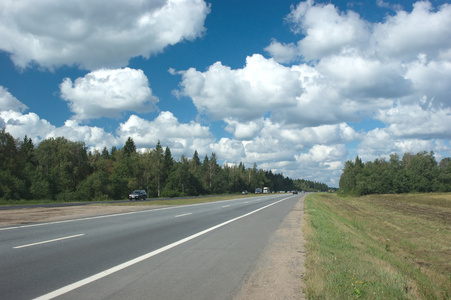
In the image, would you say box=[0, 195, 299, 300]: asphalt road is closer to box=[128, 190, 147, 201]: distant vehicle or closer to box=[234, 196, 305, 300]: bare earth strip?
box=[234, 196, 305, 300]: bare earth strip

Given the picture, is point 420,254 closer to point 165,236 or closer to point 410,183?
point 165,236

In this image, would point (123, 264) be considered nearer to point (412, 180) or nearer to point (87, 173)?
point (87, 173)

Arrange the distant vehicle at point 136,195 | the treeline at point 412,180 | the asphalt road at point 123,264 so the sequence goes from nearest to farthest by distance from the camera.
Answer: the asphalt road at point 123,264, the distant vehicle at point 136,195, the treeline at point 412,180

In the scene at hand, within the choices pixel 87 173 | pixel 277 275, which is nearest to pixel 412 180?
pixel 87 173

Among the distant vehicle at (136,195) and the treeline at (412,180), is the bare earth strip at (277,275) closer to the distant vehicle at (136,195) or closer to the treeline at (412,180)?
the distant vehicle at (136,195)

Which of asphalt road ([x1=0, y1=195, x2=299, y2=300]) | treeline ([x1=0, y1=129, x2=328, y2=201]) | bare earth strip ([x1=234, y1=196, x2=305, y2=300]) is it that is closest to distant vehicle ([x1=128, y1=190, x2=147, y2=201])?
treeline ([x1=0, y1=129, x2=328, y2=201])

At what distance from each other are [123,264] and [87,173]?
76.1 m

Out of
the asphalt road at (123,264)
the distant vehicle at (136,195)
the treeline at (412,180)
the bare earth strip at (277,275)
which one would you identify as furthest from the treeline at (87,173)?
the treeline at (412,180)

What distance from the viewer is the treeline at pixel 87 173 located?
172 ft

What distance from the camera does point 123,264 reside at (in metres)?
7.07

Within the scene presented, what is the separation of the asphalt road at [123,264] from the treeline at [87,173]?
4257cm

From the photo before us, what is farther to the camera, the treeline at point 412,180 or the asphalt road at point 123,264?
the treeline at point 412,180

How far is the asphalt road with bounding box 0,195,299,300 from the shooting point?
5270 mm

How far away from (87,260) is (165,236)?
403 cm
